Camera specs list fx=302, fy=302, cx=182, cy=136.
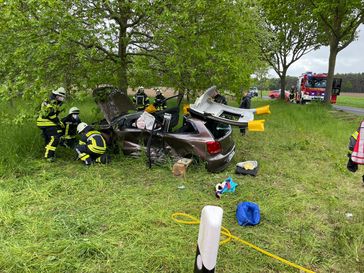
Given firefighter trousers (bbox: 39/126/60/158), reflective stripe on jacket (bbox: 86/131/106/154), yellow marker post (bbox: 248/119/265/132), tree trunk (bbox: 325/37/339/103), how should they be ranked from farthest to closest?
tree trunk (bbox: 325/37/339/103) < firefighter trousers (bbox: 39/126/60/158) < reflective stripe on jacket (bbox: 86/131/106/154) < yellow marker post (bbox: 248/119/265/132)

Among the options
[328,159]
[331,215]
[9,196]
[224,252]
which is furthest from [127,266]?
[328,159]

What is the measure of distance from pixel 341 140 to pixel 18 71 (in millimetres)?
8352

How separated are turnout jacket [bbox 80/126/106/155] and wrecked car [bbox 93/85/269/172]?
407 mm

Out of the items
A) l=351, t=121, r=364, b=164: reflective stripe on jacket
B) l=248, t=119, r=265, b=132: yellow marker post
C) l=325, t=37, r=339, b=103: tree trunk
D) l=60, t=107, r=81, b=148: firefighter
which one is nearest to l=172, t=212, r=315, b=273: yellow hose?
l=351, t=121, r=364, b=164: reflective stripe on jacket

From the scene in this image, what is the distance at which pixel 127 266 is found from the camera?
2693 millimetres

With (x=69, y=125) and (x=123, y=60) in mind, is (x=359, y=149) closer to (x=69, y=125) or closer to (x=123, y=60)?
(x=123, y=60)

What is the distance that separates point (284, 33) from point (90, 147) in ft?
61.6

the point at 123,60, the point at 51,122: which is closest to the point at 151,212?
the point at 51,122

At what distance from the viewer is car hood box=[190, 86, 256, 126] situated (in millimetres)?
5145

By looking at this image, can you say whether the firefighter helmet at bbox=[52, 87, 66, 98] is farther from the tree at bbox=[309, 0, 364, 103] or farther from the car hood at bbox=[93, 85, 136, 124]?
the tree at bbox=[309, 0, 364, 103]

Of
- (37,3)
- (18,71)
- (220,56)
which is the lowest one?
(18,71)

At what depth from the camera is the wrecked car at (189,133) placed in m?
5.14

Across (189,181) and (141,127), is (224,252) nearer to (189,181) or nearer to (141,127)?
(189,181)

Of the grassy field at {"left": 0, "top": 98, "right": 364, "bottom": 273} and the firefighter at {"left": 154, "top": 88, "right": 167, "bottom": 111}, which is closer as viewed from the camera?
the grassy field at {"left": 0, "top": 98, "right": 364, "bottom": 273}
